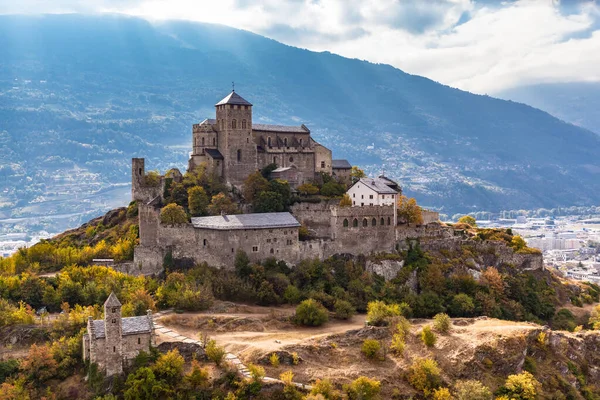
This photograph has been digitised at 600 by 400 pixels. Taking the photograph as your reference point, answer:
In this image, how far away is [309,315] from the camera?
60562mm

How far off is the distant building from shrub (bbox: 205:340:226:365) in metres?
4.56

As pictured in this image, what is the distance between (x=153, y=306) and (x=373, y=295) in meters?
22.6

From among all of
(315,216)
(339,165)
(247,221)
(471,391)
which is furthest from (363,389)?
(339,165)

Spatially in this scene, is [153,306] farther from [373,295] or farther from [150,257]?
[373,295]

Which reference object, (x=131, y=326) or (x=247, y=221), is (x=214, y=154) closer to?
(x=247, y=221)

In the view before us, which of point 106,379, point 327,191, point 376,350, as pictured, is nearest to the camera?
point 106,379

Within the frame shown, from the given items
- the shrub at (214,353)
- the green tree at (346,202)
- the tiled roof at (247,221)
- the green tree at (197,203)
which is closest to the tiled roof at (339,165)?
the green tree at (346,202)

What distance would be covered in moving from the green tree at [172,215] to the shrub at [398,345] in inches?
1002

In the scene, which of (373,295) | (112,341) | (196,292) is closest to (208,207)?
(196,292)

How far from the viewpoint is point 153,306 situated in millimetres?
58625

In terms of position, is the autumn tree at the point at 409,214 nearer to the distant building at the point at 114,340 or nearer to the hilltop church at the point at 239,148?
the hilltop church at the point at 239,148

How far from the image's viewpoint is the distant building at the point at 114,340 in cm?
4819

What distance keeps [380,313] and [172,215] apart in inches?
945

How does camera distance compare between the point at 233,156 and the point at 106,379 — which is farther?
the point at 233,156
